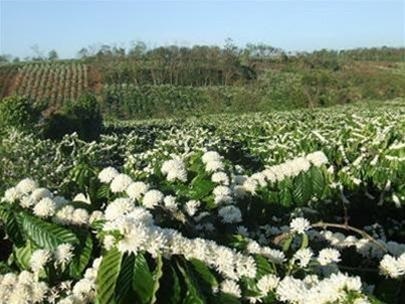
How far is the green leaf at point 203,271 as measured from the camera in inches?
84.1

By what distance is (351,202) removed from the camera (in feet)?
18.7

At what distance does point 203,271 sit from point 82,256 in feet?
1.70

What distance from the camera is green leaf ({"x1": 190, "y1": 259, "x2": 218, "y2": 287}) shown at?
2137 millimetres

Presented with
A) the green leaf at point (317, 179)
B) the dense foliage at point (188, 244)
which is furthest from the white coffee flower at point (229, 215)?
the green leaf at point (317, 179)

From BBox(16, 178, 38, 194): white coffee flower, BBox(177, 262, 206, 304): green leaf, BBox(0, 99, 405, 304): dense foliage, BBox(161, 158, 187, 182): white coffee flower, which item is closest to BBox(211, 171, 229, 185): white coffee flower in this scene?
BBox(0, 99, 405, 304): dense foliage

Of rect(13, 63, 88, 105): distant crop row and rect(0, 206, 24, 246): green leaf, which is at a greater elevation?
rect(0, 206, 24, 246): green leaf

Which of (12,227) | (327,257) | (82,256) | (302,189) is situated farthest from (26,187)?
(302,189)

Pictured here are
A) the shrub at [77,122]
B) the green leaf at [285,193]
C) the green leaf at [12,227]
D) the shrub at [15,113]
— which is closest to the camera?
the green leaf at [12,227]

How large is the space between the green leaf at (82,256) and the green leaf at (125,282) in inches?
17.5

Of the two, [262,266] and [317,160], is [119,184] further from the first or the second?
[317,160]

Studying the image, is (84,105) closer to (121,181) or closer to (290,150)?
(290,150)

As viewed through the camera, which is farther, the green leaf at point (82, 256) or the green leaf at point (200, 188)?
the green leaf at point (200, 188)

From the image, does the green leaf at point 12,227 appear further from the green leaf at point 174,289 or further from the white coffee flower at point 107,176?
the green leaf at point 174,289

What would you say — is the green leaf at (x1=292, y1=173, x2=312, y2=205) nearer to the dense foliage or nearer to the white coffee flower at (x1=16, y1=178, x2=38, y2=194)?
the dense foliage
